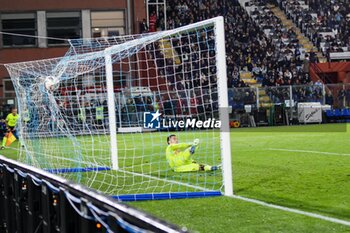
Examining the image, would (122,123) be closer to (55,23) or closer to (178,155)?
(178,155)

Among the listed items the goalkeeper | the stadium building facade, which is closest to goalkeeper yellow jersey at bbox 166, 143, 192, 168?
the goalkeeper

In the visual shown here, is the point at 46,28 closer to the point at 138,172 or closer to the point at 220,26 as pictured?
the point at 138,172

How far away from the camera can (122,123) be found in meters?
24.4

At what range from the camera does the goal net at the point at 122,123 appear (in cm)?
986

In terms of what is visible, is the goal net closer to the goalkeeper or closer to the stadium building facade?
the goalkeeper

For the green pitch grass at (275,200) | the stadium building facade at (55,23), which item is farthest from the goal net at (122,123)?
the stadium building facade at (55,23)

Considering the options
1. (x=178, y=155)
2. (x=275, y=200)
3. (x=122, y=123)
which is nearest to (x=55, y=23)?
(x=122, y=123)

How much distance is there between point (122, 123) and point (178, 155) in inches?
479

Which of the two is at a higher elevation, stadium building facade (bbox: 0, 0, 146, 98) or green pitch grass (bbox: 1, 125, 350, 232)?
→ stadium building facade (bbox: 0, 0, 146, 98)

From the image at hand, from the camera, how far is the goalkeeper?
40.2 feet

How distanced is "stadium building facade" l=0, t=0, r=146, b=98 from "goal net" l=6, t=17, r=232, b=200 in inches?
583

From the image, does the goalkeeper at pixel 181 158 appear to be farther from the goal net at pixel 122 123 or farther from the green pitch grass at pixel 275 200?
the green pitch grass at pixel 275 200

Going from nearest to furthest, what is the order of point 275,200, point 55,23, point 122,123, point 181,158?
1. point 275,200
2. point 181,158
3. point 122,123
4. point 55,23

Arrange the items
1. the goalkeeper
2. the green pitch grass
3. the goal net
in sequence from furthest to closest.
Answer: the goalkeeper
the goal net
the green pitch grass
